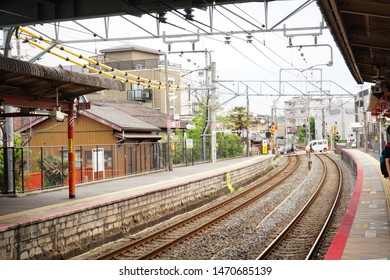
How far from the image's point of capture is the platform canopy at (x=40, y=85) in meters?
9.67

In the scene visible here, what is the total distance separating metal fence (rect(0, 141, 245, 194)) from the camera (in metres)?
15.0

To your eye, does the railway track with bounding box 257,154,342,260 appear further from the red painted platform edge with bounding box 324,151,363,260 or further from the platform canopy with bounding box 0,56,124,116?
the platform canopy with bounding box 0,56,124,116

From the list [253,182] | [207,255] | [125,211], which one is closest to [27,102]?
[125,211]

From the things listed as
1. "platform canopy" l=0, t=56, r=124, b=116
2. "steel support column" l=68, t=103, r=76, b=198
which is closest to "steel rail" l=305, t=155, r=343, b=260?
"platform canopy" l=0, t=56, r=124, b=116

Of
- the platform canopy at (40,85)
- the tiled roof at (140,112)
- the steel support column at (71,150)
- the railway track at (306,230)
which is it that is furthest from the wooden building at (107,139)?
the platform canopy at (40,85)

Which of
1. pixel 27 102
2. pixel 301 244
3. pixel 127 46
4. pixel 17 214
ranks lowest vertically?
pixel 301 244

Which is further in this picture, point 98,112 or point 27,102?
point 98,112

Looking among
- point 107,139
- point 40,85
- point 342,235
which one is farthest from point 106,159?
point 342,235

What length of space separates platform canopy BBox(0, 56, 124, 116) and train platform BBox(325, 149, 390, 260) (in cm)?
573

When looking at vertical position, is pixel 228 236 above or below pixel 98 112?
below

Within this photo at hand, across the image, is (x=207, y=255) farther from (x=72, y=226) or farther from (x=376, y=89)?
(x=376, y=89)

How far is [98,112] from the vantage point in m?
25.0

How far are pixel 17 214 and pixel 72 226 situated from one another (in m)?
1.16

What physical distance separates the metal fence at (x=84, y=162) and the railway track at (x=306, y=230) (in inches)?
277
